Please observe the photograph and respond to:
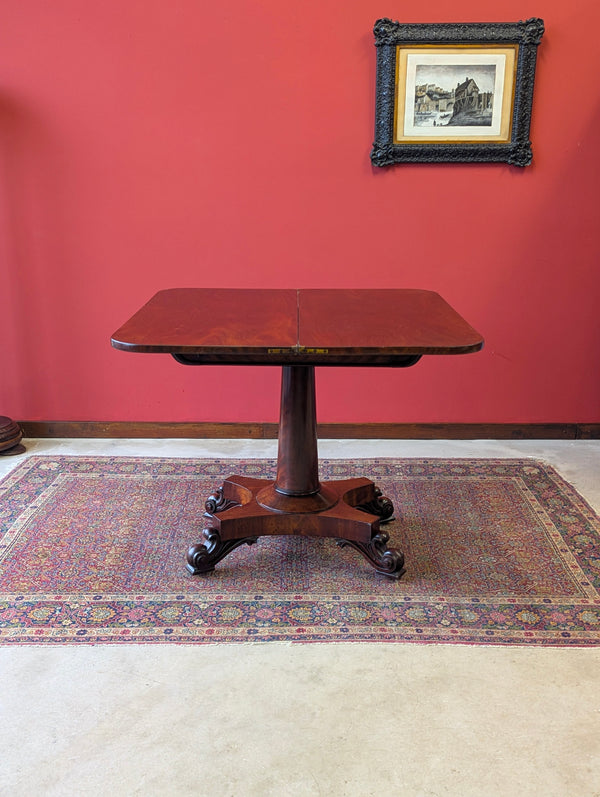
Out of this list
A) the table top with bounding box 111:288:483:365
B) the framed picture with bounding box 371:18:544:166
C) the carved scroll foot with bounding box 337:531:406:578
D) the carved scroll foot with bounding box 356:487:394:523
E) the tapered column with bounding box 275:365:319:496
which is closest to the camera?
the table top with bounding box 111:288:483:365

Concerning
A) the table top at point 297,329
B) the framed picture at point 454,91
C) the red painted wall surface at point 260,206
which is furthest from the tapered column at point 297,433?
the framed picture at point 454,91

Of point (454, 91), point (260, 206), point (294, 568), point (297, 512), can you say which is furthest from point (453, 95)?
point (294, 568)

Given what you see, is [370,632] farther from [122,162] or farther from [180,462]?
[122,162]

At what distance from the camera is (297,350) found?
6.89ft

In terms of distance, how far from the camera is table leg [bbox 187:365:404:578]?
101 inches

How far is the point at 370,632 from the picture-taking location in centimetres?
225

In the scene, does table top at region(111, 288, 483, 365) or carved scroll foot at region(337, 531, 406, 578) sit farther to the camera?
carved scroll foot at region(337, 531, 406, 578)

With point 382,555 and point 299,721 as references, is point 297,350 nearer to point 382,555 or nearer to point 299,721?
point 382,555

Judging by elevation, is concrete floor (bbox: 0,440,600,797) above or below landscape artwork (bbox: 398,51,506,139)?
below

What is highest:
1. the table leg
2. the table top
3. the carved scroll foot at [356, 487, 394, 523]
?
the table top

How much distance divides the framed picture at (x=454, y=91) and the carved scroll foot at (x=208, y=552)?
1927 millimetres

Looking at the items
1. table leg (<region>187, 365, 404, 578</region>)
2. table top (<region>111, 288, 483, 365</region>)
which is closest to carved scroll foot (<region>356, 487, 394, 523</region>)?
table leg (<region>187, 365, 404, 578</region>)

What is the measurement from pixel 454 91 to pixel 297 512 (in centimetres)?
208

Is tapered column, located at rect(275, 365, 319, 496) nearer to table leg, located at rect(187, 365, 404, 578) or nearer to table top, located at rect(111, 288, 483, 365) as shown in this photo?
table leg, located at rect(187, 365, 404, 578)
